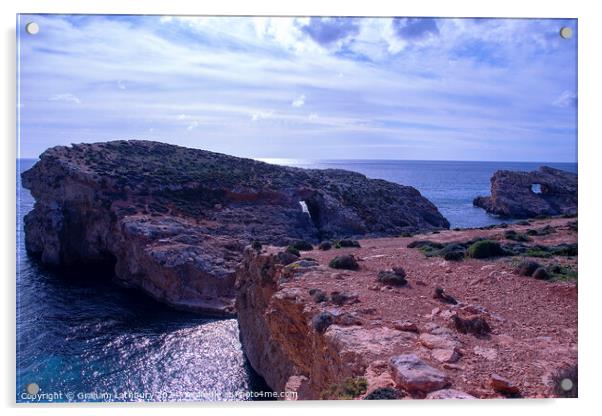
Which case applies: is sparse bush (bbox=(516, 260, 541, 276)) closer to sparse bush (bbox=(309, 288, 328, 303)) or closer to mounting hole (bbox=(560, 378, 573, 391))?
mounting hole (bbox=(560, 378, 573, 391))

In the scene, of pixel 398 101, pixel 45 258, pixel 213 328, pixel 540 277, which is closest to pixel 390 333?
pixel 540 277

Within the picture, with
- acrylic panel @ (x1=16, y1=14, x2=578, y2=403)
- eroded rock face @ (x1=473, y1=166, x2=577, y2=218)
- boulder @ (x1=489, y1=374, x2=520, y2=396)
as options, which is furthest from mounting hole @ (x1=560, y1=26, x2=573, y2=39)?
eroded rock face @ (x1=473, y1=166, x2=577, y2=218)

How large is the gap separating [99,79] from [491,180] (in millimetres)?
12958

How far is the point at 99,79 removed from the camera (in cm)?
854

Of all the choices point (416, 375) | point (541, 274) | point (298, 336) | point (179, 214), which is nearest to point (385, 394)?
point (416, 375)

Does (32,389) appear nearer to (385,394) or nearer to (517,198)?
(385,394)

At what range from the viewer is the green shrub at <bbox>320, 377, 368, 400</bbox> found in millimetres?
5738

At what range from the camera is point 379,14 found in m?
7.29

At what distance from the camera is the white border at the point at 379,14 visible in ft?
22.2

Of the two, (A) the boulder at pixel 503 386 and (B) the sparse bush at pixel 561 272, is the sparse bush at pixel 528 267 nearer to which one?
(B) the sparse bush at pixel 561 272

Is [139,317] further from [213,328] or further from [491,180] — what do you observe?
[491,180]

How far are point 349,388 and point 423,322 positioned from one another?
5.67 feet

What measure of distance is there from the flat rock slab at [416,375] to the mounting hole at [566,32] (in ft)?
17.4

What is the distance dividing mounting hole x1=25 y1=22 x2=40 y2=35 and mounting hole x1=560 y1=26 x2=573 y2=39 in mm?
7659
